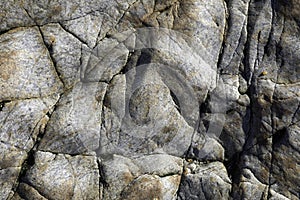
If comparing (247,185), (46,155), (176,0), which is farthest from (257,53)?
(46,155)

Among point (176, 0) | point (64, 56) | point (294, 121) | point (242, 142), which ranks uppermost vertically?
point (176, 0)

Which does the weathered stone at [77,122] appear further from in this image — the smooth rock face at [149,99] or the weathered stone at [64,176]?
the weathered stone at [64,176]

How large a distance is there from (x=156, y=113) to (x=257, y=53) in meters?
3.40

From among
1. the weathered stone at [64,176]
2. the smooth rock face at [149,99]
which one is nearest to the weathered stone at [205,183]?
the smooth rock face at [149,99]

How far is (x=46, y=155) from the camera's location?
40.7 feet

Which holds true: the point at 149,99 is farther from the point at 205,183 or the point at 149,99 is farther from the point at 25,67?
the point at 25,67

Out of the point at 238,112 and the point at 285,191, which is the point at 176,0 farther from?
the point at 285,191

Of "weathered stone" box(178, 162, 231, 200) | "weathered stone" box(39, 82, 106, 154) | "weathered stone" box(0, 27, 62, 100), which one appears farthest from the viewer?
"weathered stone" box(178, 162, 231, 200)

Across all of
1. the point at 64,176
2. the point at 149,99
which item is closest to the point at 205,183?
the point at 149,99

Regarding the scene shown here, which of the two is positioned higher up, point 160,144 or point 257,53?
point 257,53

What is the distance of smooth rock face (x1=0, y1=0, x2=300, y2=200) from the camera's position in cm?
1237

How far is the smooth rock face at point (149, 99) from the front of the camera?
40.6 feet

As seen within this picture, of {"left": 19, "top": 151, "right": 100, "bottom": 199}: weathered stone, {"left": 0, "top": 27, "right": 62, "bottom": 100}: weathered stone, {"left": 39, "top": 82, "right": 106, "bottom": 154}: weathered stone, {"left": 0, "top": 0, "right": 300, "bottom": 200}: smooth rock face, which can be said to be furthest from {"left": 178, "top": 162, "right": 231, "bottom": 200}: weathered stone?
{"left": 0, "top": 27, "right": 62, "bottom": 100}: weathered stone

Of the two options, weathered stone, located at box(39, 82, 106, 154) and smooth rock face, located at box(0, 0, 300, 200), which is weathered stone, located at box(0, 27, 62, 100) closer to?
smooth rock face, located at box(0, 0, 300, 200)
